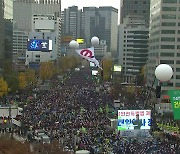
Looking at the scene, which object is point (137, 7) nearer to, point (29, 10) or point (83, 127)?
point (29, 10)

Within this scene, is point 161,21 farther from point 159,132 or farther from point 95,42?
point 159,132

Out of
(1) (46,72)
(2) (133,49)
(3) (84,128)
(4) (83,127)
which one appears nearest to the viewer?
(3) (84,128)

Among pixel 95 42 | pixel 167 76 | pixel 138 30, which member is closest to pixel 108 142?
pixel 167 76

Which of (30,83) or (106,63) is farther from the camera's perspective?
(106,63)

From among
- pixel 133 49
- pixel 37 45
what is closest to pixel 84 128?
pixel 37 45

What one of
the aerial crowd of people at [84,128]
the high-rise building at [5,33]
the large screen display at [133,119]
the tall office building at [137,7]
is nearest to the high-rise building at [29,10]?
the tall office building at [137,7]

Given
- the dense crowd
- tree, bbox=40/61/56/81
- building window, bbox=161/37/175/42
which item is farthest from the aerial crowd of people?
tree, bbox=40/61/56/81
